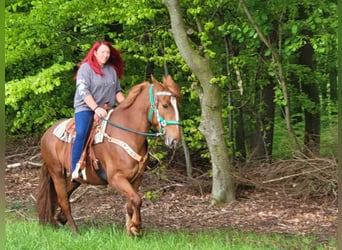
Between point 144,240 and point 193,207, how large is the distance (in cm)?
425

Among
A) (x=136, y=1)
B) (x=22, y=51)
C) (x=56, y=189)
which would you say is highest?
(x=136, y=1)

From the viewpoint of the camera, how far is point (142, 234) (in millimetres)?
7668

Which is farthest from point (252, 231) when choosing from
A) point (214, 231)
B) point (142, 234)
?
point (142, 234)

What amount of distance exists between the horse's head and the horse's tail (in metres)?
2.25

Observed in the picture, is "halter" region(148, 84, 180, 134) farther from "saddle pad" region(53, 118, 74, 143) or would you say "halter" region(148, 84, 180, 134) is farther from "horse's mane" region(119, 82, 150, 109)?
"saddle pad" region(53, 118, 74, 143)

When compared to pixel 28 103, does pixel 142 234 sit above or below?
below

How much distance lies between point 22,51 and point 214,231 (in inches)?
217

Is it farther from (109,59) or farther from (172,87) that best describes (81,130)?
(172,87)

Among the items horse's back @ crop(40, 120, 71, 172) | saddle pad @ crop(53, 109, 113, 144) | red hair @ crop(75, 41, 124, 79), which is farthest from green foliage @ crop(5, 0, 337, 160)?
red hair @ crop(75, 41, 124, 79)

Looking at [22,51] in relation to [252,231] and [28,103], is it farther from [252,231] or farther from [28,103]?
[252,231]

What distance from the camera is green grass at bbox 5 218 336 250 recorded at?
21.8 ft

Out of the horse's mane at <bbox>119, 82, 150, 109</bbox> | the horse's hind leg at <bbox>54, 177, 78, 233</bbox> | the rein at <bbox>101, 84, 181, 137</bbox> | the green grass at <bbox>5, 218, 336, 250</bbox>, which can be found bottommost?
the green grass at <bbox>5, 218, 336, 250</bbox>

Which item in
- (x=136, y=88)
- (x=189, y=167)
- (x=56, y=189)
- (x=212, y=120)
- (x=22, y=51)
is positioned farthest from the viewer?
(x=189, y=167)

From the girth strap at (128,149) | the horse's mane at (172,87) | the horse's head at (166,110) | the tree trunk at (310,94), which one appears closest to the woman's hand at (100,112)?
the girth strap at (128,149)
